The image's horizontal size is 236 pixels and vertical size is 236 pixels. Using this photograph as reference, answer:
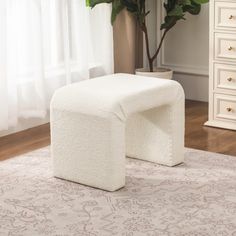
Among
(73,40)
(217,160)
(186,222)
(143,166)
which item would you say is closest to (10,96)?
(73,40)

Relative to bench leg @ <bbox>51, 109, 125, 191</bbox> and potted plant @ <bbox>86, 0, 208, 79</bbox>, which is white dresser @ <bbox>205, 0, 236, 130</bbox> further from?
bench leg @ <bbox>51, 109, 125, 191</bbox>

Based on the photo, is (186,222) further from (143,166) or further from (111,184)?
(143,166)

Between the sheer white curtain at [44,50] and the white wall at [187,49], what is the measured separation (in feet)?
1.78

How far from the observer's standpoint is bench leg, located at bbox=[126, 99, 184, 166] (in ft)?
12.0

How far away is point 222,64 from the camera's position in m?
4.46

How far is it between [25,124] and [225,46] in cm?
142

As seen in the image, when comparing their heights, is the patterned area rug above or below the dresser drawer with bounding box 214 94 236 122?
below

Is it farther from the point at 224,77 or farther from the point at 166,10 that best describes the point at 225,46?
the point at 166,10

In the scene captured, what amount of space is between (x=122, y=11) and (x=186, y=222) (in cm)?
242

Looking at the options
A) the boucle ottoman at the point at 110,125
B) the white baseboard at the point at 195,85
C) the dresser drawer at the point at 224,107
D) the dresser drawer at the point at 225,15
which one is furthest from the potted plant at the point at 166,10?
the boucle ottoman at the point at 110,125

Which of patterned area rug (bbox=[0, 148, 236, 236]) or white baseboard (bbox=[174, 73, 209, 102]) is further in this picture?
white baseboard (bbox=[174, 73, 209, 102])

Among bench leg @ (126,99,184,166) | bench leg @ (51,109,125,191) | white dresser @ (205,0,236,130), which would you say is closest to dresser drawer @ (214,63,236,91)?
white dresser @ (205,0,236,130)

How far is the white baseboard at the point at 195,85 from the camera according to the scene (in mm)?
5234

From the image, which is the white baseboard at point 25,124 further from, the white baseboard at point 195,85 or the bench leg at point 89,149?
the white baseboard at point 195,85
